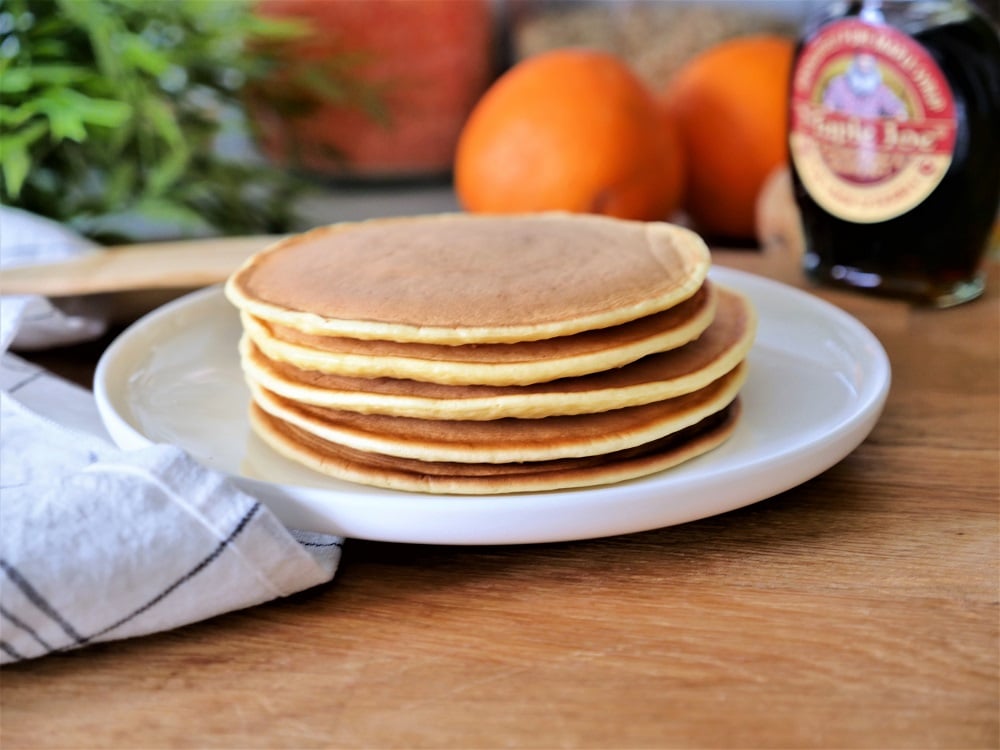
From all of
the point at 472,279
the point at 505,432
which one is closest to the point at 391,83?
the point at 472,279

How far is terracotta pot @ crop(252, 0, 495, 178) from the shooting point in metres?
1.57

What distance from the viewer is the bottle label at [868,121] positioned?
0.99 m

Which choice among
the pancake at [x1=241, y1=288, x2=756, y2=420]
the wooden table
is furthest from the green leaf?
the wooden table

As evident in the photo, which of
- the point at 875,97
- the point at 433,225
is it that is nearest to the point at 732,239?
the point at 875,97

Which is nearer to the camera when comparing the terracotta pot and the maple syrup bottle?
the maple syrup bottle

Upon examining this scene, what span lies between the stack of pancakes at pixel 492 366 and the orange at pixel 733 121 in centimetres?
79

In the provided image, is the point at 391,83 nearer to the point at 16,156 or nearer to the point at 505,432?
the point at 16,156

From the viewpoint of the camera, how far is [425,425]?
2.08 ft

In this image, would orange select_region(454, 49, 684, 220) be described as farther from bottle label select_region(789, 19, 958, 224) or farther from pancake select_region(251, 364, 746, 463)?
pancake select_region(251, 364, 746, 463)

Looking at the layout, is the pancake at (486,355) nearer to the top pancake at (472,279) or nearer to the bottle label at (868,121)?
the top pancake at (472,279)

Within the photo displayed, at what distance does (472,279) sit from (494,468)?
0.14 metres

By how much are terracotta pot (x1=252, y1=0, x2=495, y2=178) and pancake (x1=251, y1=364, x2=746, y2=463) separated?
3.21 feet

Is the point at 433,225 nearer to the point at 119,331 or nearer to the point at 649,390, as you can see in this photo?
the point at 649,390

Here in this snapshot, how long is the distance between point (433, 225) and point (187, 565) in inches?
15.1
